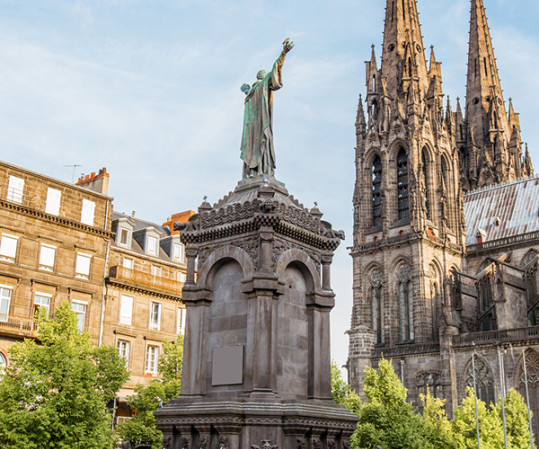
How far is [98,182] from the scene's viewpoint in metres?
42.2

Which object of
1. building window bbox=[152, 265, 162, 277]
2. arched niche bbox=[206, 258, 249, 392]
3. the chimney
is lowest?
arched niche bbox=[206, 258, 249, 392]

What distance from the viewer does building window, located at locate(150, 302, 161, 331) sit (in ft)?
137

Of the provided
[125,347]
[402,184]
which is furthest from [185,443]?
[402,184]

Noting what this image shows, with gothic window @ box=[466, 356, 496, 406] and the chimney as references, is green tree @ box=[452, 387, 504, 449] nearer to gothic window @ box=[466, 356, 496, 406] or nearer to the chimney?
gothic window @ box=[466, 356, 496, 406]

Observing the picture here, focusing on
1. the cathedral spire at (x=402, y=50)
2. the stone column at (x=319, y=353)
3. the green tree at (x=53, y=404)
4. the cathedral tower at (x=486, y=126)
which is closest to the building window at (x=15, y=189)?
the green tree at (x=53, y=404)

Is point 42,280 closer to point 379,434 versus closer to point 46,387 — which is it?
point 46,387

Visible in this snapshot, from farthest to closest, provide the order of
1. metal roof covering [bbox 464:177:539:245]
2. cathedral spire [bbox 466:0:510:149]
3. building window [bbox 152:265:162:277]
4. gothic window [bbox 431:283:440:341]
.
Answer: cathedral spire [bbox 466:0:510:149] < metal roof covering [bbox 464:177:539:245] < gothic window [bbox 431:283:440:341] < building window [bbox 152:265:162:277]

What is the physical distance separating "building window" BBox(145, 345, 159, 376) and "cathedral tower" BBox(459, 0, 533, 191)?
179 ft

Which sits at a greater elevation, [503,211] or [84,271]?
[503,211]

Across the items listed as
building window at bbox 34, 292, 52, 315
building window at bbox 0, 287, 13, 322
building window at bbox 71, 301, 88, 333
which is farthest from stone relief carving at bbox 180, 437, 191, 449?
building window at bbox 71, 301, 88, 333

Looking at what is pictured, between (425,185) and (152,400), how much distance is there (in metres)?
43.4

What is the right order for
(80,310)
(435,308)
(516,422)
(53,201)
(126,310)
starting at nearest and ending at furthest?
(80,310) < (53,201) < (126,310) < (516,422) < (435,308)

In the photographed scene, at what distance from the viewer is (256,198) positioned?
13.6m

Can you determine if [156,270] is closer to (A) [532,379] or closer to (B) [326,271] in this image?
(A) [532,379]
